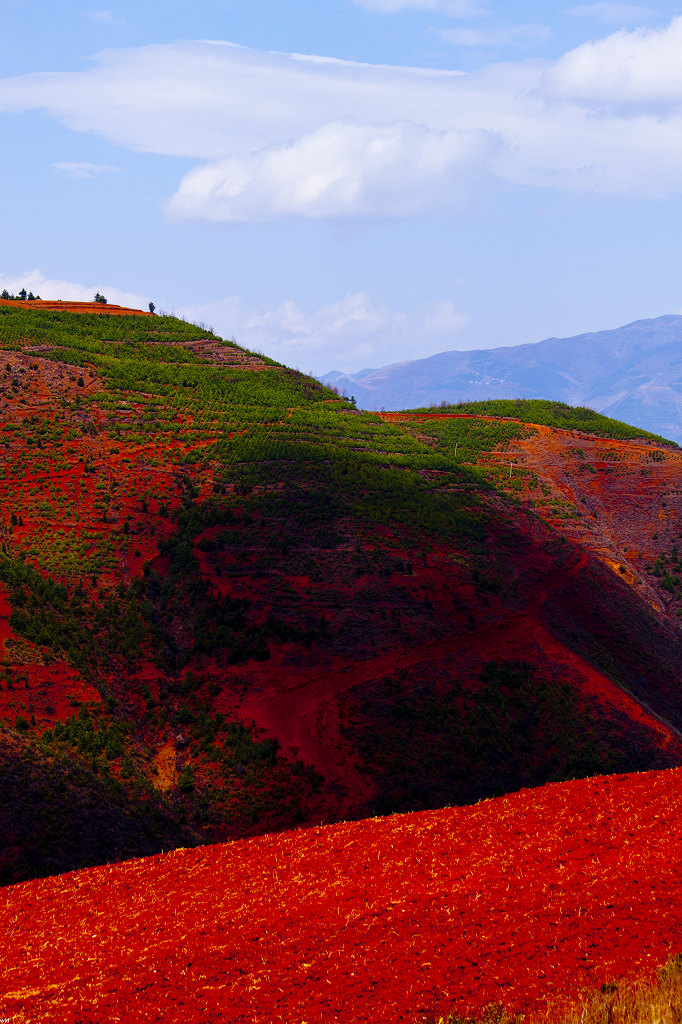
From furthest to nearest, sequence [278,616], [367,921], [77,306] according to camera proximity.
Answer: [77,306] → [278,616] → [367,921]

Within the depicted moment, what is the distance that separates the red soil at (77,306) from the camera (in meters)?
56.6

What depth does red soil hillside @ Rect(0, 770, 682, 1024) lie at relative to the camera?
9711 millimetres

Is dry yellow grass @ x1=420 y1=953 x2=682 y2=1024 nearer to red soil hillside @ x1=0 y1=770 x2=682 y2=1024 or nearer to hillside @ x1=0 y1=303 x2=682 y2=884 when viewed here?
red soil hillside @ x1=0 y1=770 x2=682 y2=1024

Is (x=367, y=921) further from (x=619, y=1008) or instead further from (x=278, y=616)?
(x=278, y=616)

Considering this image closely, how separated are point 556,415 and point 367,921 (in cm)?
5381

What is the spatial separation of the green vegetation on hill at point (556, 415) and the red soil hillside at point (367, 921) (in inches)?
1729

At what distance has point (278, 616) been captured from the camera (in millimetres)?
30750

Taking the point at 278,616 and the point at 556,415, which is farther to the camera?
the point at 556,415

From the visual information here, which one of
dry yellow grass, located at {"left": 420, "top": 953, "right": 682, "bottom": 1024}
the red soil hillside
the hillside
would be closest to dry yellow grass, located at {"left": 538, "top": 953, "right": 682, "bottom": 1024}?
dry yellow grass, located at {"left": 420, "top": 953, "right": 682, "bottom": 1024}

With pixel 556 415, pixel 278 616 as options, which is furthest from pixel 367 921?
pixel 556 415

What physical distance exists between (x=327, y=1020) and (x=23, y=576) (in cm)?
2241

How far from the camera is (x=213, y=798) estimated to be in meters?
23.3

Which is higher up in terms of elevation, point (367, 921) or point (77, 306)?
point (77, 306)

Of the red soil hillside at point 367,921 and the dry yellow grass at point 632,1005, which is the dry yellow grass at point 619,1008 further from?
the red soil hillside at point 367,921
